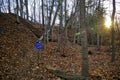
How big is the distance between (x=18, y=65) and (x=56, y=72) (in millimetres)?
2688

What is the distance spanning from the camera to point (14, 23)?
22.5 meters

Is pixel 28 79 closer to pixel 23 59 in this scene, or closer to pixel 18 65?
pixel 18 65

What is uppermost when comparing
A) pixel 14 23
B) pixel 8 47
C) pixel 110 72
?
pixel 14 23

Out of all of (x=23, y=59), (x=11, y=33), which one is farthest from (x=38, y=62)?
(x=11, y=33)

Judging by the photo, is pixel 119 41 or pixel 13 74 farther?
pixel 119 41

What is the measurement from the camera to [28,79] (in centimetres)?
881

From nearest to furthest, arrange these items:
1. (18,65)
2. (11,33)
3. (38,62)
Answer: (18,65) < (38,62) < (11,33)

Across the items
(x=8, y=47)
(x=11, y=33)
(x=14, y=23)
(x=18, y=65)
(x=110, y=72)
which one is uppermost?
(x=14, y=23)

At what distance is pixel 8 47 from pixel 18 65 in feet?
12.5

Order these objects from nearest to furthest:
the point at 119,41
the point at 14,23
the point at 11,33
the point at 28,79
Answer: the point at 28,79
the point at 11,33
the point at 14,23
the point at 119,41

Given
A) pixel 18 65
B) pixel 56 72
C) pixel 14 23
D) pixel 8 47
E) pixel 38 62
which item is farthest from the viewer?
pixel 14 23

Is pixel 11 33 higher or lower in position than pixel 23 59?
higher


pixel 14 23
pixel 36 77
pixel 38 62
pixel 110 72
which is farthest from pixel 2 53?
pixel 14 23

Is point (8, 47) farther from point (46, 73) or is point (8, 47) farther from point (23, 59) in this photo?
point (46, 73)
